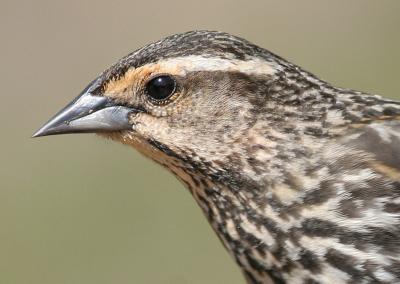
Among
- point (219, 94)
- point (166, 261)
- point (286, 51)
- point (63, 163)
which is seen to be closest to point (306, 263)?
point (219, 94)

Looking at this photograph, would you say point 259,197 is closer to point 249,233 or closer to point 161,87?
point 249,233

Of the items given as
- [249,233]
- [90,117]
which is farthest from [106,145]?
[249,233]

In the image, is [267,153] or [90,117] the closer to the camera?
[267,153]

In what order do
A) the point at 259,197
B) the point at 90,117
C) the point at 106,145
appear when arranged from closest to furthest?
the point at 259,197 < the point at 90,117 < the point at 106,145

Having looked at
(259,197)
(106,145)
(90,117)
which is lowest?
(259,197)

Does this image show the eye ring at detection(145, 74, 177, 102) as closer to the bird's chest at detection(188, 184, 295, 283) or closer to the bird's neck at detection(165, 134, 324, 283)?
the bird's neck at detection(165, 134, 324, 283)

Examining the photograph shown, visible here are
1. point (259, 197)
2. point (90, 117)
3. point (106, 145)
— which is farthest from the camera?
point (106, 145)

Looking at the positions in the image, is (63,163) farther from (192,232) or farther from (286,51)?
(286,51)

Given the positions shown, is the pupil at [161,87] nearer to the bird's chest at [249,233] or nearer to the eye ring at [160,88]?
the eye ring at [160,88]
